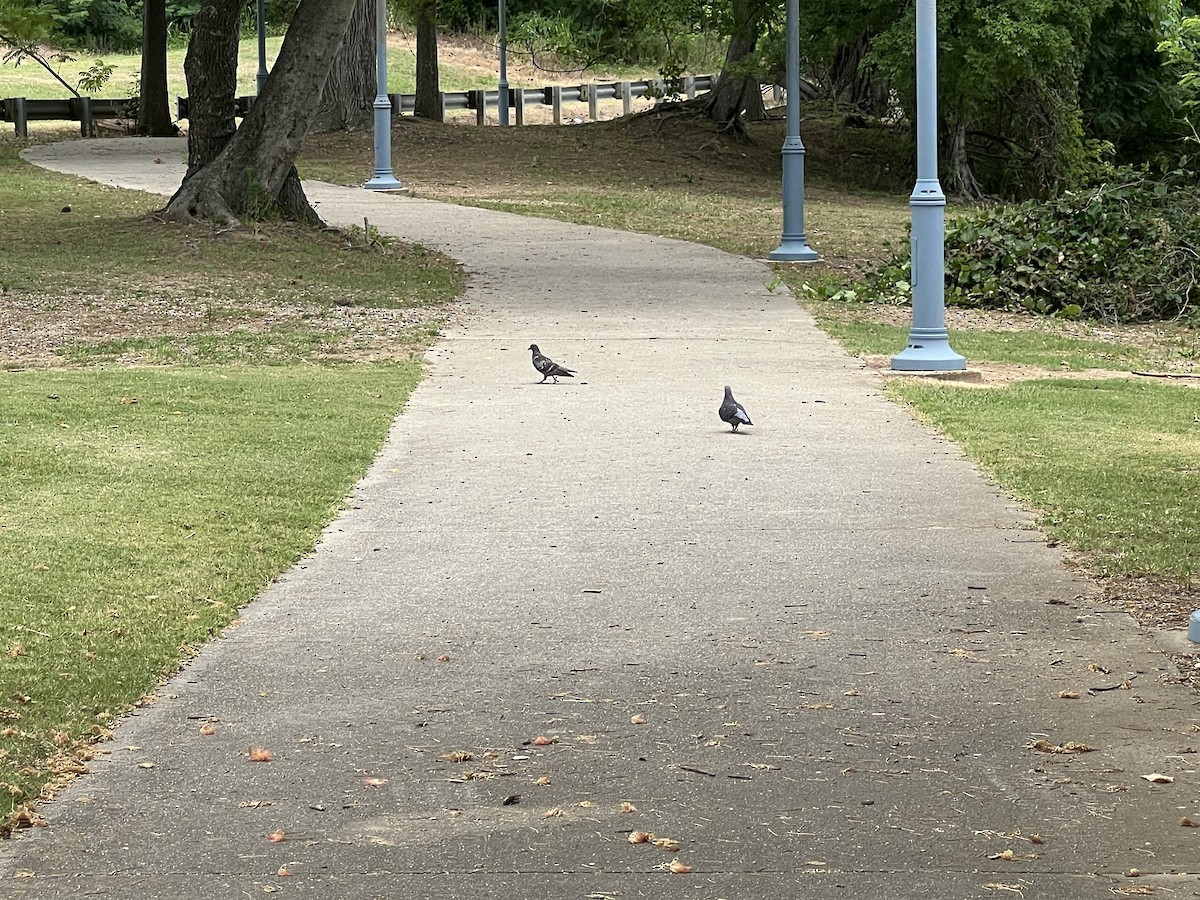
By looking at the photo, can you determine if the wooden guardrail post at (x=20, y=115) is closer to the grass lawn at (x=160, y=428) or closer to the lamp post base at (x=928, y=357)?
the grass lawn at (x=160, y=428)

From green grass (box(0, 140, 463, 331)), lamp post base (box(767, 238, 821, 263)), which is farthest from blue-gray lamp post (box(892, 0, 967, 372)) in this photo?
lamp post base (box(767, 238, 821, 263))

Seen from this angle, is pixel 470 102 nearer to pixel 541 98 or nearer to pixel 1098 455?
pixel 541 98

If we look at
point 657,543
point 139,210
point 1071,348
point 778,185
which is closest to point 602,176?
point 778,185

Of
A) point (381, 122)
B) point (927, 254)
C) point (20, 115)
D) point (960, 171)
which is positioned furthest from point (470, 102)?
point (927, 254)

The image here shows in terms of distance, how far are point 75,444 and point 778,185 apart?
82.5 ft

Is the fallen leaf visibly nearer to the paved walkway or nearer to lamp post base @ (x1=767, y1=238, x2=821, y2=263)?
the paved walkway

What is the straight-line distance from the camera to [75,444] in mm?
9625

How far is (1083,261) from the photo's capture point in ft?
57.8

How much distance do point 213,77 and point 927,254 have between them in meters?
11.1

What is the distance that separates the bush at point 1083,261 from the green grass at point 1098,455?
490cm

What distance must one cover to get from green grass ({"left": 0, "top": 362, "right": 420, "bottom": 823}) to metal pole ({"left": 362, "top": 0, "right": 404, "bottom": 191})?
A: 52.6 ft

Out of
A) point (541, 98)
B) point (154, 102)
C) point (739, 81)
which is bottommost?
point (154, 102)

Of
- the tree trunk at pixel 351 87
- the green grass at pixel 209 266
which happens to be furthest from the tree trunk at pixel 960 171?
the green grass at pixel 209 266

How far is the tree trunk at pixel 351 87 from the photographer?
3662 cm
